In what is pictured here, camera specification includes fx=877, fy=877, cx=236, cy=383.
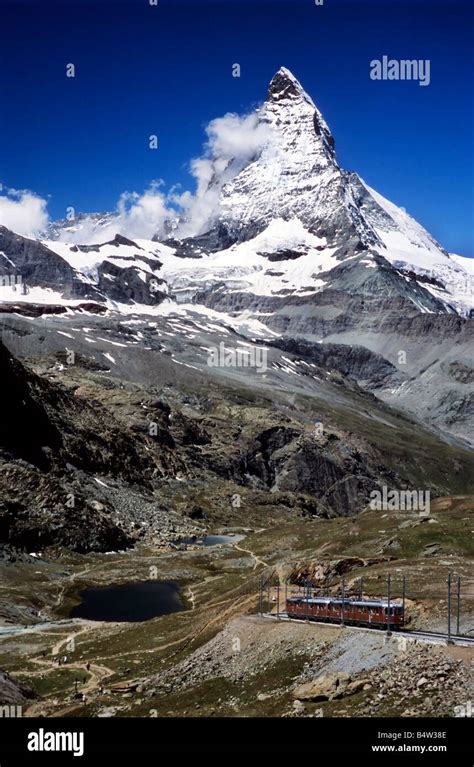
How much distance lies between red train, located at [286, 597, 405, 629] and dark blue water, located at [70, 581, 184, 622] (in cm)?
4906

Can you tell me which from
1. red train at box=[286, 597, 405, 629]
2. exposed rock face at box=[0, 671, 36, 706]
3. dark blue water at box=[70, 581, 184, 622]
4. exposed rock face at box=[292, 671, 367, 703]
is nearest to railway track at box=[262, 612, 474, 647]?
red train at box=[286, 597, 405, 629]

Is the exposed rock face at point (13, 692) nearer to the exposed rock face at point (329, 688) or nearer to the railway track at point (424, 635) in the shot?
the railway track at point (424, 635)

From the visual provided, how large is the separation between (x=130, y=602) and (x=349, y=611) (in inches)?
2694

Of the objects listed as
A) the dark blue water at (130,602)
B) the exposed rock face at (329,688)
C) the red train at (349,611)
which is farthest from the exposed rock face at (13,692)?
the dark blue water at (130,602)

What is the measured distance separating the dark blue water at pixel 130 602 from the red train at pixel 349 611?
161ft

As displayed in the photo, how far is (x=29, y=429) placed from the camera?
195 m

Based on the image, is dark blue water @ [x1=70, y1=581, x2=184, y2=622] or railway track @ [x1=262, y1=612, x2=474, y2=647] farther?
dark blue water @ [x1=70, y1=581, x2=184, y2=622]

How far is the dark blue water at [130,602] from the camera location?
118m

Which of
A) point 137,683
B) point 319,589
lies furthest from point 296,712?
point 319,589

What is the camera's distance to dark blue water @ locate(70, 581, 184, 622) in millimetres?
118250

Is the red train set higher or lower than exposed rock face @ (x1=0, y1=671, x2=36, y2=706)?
higher

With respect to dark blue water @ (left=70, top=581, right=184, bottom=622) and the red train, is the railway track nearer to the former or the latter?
the red train
